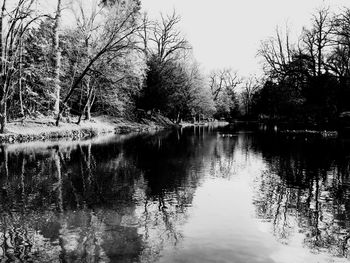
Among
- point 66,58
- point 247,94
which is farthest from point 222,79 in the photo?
point 66,58

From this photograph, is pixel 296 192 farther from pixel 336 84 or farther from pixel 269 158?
pixel 336 84

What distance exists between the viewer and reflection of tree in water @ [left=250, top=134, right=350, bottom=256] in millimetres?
7297

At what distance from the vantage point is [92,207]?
891 centimetres

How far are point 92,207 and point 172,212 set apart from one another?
2.06 m

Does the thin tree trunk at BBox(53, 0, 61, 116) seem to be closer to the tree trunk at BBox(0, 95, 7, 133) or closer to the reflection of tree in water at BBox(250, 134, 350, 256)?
the tree trunk at BBox(0, 95, 7, 133)

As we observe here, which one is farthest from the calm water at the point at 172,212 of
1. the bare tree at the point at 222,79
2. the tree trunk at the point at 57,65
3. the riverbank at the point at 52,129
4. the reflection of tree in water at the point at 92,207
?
the bare tree at the point at 222,79

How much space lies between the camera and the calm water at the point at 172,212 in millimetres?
6270

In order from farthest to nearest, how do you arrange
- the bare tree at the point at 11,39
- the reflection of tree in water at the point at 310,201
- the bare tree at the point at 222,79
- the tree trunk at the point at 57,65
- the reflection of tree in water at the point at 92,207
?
the bare tree at the point at 222,79 → the tree trunk at the point at 57,65 → the bare tree at the point at 11,39 → the reflection of tree in water at the point at 310,201 → the reflection of tree in water at the point at 92,207

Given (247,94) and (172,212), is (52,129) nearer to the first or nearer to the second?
(172,212)

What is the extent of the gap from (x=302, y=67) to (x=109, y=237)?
42892mm

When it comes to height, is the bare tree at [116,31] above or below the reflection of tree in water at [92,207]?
above

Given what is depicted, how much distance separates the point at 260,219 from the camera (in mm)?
8430

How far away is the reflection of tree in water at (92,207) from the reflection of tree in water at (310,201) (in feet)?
7.57

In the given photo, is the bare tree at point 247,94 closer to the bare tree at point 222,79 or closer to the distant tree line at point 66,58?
the bare tree at point 222,79
